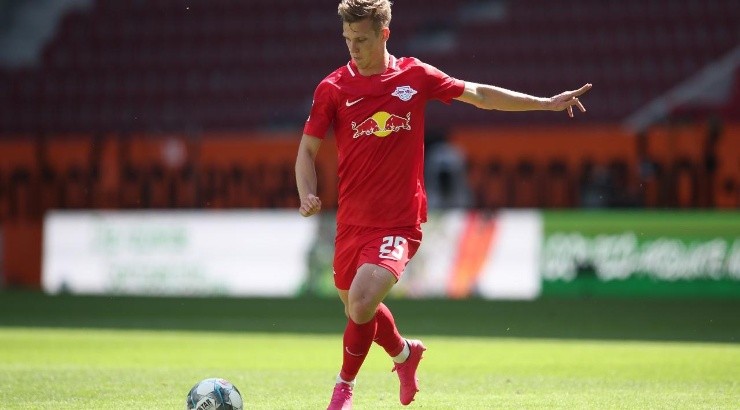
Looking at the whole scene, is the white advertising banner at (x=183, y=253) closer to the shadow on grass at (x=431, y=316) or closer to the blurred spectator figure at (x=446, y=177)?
the shadow on grass at (x=431, y=316)

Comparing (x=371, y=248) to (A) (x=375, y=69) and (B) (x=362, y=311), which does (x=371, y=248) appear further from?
(A) (x=375, y=69)

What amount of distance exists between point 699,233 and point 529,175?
304cm

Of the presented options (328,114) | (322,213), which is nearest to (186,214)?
(322,213)

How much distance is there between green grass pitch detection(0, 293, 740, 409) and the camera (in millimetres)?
7594

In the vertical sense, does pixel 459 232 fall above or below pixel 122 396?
below

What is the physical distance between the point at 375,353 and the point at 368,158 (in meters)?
4.61

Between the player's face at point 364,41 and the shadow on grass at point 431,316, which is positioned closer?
the player's face at point 364,41

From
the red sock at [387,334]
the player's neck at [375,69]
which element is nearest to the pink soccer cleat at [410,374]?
the red sock at [387,334]

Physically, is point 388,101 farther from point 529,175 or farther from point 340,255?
point 529,175

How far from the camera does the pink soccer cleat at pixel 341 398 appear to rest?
6527 millimetres

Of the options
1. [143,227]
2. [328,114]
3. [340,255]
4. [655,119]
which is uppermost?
[328,114]

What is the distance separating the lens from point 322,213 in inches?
674

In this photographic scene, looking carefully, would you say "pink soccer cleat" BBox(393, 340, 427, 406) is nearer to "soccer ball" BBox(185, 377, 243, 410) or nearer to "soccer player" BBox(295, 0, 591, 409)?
"soccer player" BBox(295, 0, 591, 409)

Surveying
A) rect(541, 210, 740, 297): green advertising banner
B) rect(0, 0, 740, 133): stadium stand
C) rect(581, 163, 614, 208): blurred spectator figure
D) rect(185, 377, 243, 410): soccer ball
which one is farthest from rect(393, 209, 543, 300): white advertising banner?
rect(185, 377, 243, 410): soccer ball
